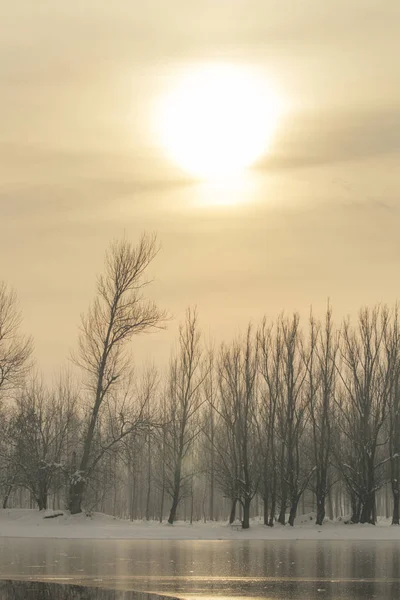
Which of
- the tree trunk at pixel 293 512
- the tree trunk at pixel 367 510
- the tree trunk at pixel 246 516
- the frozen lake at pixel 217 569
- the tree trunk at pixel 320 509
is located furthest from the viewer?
the tree trunk at pixel 367 510

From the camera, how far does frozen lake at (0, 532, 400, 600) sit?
13.7 meters

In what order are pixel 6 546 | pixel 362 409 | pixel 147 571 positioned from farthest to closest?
pixel 362 409 < pixel 6 546 < pixel 147 571

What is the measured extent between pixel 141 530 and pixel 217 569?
17814mm

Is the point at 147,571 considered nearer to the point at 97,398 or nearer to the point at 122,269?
the point at 97,398

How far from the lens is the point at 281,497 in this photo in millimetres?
40750

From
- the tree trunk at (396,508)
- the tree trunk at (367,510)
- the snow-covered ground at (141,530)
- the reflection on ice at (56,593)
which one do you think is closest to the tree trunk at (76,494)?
the snow-covered ground at (141,530)

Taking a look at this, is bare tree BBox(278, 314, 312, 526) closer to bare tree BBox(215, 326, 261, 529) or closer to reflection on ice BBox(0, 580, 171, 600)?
bare tree BBox(215, 326, 261, 529)

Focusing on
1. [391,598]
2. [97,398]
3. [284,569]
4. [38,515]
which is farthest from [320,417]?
[391,598]

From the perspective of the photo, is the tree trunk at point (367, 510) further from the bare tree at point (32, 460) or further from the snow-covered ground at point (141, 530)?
the bare tree at point (32, 460)

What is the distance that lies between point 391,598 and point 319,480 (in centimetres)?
2920

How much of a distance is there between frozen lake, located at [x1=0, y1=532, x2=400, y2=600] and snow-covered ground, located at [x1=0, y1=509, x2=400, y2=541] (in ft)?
26.0

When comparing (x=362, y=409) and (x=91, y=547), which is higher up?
(x=362, y=409)

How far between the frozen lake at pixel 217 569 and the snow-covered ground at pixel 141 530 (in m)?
7.92

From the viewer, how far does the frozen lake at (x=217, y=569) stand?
44.9 feet
